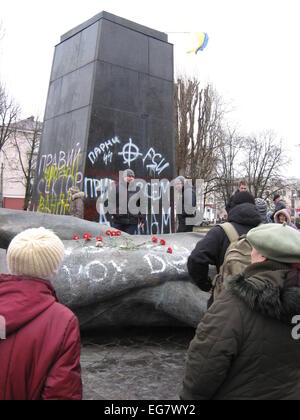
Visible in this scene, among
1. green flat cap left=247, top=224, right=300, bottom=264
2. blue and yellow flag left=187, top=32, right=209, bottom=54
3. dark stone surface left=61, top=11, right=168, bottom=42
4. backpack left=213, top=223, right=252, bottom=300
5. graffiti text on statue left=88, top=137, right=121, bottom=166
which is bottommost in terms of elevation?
backpack left=213, top=223, right=252, bottom=300

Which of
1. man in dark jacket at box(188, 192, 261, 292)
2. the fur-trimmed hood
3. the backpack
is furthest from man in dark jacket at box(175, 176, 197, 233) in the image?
the fur-trimmed hood

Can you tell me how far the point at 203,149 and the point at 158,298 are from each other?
24154mm

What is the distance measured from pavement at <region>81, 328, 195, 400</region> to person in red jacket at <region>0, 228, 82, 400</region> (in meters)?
1.62

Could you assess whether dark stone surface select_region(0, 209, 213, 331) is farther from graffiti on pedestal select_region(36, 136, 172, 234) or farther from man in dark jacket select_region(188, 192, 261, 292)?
graffiti on pedestal select_region(36, 136, 172, 234)

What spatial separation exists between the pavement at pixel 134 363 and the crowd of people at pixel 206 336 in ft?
5.18

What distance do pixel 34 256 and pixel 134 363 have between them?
238 cm

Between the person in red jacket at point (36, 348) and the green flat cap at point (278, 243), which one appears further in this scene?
the green flat cap at point (278, 243)

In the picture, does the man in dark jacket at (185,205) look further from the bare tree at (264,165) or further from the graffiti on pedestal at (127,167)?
the bare tree at (264,165)

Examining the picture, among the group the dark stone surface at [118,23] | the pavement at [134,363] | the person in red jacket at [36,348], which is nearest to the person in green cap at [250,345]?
the person in red jacket at [36,348]

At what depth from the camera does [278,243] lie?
5.94 ft

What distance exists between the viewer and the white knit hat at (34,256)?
5.61 feet

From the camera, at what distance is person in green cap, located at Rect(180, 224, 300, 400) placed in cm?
163

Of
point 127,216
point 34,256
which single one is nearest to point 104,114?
point 127,216
